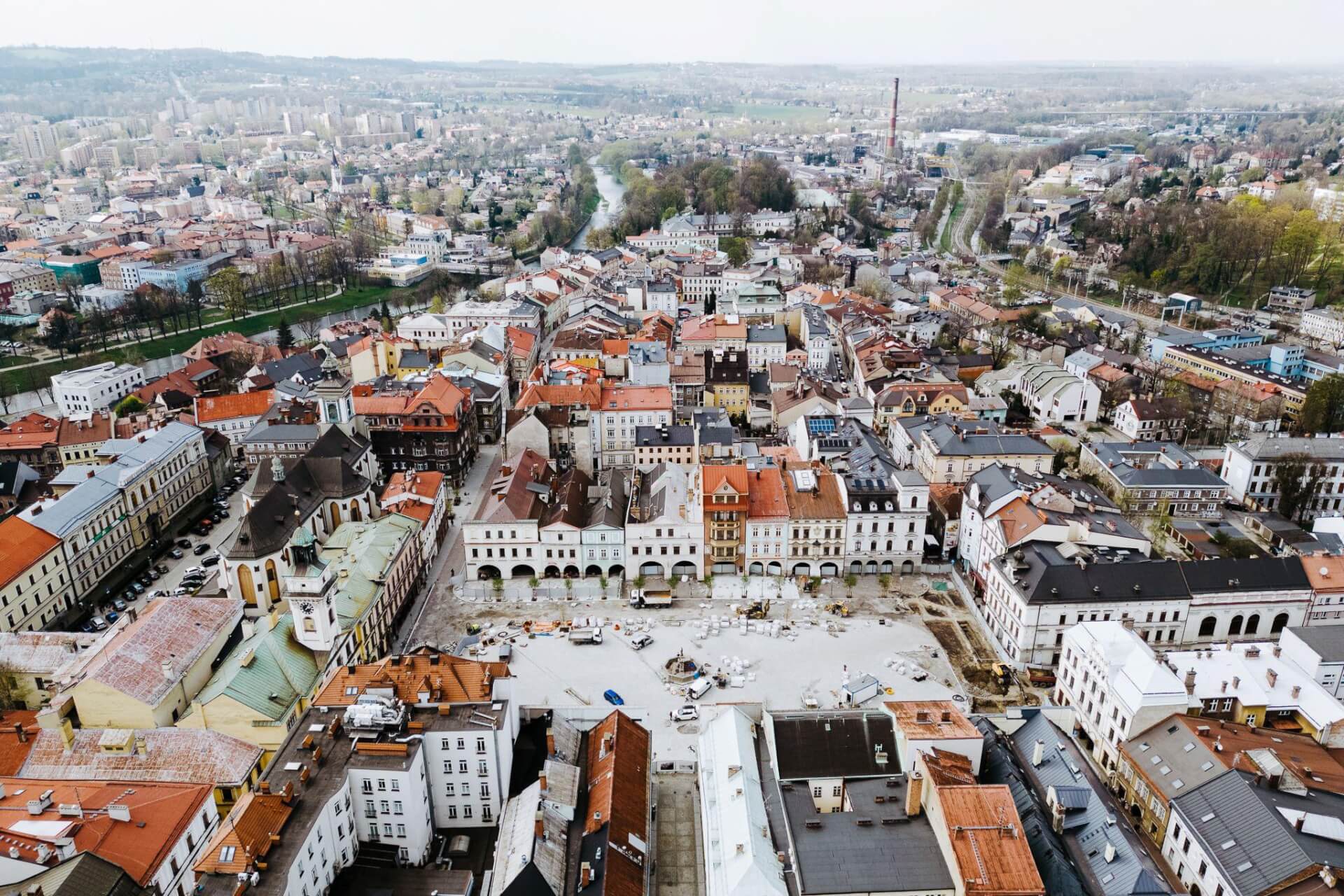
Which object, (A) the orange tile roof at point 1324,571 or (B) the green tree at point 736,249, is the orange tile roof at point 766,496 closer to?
(A) the orange tile roof at point 1324,571

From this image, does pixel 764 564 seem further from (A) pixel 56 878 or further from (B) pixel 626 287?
(B) pixel 626 287

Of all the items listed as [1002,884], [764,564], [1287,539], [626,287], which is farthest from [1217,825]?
[626,287]

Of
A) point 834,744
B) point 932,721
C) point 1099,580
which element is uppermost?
point 932,721

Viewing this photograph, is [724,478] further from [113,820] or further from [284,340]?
[284,340]

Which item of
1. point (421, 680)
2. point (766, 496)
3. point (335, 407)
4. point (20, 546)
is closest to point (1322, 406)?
point (766, 496)

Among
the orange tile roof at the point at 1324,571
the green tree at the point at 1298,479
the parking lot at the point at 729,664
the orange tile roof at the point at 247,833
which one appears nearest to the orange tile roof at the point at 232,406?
the parking lot at the point at 729,664

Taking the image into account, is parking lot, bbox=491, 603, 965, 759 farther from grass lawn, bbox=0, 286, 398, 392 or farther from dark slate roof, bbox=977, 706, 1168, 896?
grass lawn, bbox=0, 286, 398, 392

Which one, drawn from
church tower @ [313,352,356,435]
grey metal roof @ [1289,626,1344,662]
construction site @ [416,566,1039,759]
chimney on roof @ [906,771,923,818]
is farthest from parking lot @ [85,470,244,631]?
grey metal roof @ [1289,626,1344,662]
